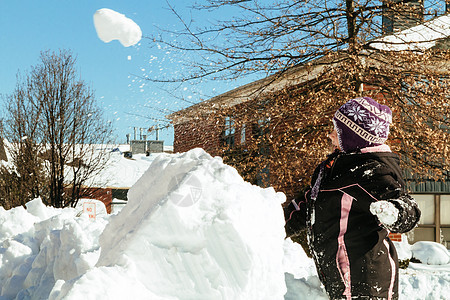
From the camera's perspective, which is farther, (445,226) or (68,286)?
(445,226)

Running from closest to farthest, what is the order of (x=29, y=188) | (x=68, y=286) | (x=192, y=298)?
(x=68, y=286), (x=192, y=298), (x=29, y=188)

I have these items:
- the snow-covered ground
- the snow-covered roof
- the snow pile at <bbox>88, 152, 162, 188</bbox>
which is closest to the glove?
the snow-covered ground

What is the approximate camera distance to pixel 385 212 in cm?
236

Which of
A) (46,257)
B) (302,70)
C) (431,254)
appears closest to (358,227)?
(46,257)

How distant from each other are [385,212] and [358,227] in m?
0.27

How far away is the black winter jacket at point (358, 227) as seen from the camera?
252 cm

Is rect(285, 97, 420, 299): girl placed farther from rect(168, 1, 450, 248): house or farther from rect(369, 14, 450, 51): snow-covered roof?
rect(369, 14, 450, 51): snow-covered roof

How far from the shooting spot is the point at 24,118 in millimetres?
16562

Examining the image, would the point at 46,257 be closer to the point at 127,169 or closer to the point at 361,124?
the point at 361,124

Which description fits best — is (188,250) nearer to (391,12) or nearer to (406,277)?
(406,277)

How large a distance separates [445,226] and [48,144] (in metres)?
14.1

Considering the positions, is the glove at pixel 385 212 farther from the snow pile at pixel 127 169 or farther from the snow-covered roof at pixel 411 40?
the snow pile at pixel 127 169

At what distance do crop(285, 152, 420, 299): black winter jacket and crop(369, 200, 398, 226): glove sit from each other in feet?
0.18

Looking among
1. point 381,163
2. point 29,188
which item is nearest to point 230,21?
point 381,163
